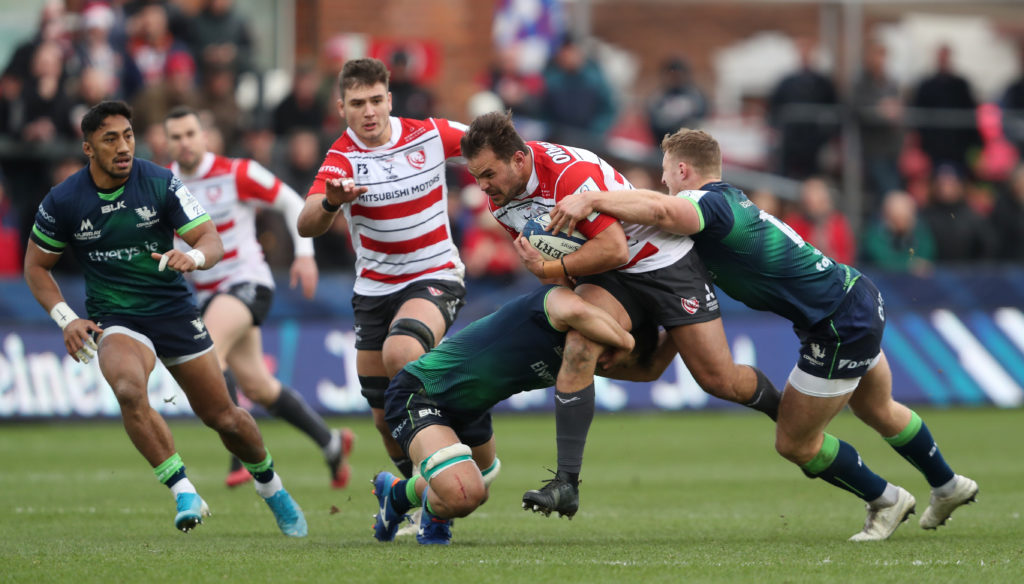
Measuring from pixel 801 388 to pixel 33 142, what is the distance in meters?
11.7

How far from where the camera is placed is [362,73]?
869 cm

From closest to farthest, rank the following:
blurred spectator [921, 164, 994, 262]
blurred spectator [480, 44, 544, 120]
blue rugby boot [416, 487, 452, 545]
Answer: blue rugby boot [416, 487, 452, 545], blurred spectator [480, 44, 544, 120], blurred spectator [921, 164, 994, 262]

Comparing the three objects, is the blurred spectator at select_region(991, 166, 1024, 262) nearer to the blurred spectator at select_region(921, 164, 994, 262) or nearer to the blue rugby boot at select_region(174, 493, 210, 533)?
the blurred spectator at select_region(921, 164, 994, 262)

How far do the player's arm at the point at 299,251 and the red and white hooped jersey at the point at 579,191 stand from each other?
1.78m

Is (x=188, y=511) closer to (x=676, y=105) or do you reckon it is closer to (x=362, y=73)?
(x=362, y=73)

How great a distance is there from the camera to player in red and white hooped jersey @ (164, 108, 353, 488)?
35.4 ft

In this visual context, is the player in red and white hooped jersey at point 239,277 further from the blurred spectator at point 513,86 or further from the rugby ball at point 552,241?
the blurred spectator at point 513,86

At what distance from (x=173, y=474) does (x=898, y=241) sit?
1249 centimetres

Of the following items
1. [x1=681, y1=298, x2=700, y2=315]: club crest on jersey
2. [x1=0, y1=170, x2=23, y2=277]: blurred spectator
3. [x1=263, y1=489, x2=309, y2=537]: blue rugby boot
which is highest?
[x1=681, y1=298, x2=700, y2=315]: club crest on jersey

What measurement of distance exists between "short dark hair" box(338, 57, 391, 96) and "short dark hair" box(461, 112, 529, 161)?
1.37 metres

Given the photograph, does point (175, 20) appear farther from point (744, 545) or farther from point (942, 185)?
point (744, 545)

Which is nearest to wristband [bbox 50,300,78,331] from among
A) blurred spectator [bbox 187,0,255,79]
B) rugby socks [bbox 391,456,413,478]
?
rugby socks [bbox 391,456,413,478]

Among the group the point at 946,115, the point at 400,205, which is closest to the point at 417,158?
the point at 400,205

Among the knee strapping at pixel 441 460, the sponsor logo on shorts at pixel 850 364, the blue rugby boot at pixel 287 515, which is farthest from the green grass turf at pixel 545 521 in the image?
the sponsor logo on shorts at pixel 850 364
